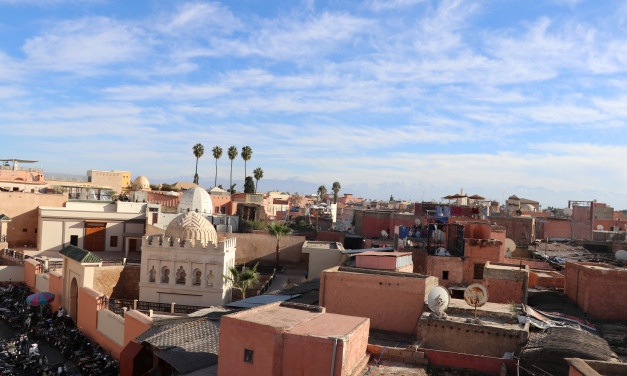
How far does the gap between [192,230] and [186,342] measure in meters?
13.3

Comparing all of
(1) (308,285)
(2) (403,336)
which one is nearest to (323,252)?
(1) (308,285)

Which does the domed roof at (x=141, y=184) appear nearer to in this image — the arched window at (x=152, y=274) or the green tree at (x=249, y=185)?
the green tree at (x=249, y=185)

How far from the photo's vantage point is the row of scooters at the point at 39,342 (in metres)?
18.4

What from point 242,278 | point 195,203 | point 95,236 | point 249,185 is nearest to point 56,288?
point 242,278

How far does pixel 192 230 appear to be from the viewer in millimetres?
27453

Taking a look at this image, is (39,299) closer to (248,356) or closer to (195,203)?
(248,356)

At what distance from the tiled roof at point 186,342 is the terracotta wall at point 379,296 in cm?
401

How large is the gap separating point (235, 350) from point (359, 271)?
7189 millimetres

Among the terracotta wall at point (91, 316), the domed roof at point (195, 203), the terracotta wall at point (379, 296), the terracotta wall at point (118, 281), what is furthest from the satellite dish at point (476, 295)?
the domed roof at point (195, 203)

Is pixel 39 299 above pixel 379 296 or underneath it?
underneath

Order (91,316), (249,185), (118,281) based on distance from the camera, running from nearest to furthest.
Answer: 1. (91,316)
2. (118,281)
3. (249,185)

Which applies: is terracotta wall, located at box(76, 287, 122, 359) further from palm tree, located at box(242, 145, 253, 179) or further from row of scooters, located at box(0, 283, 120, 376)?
palm tree, located at box(242, 145, 253, 179)

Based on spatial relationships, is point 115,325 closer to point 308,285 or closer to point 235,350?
point 308,285

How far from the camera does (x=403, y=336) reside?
622 inches
